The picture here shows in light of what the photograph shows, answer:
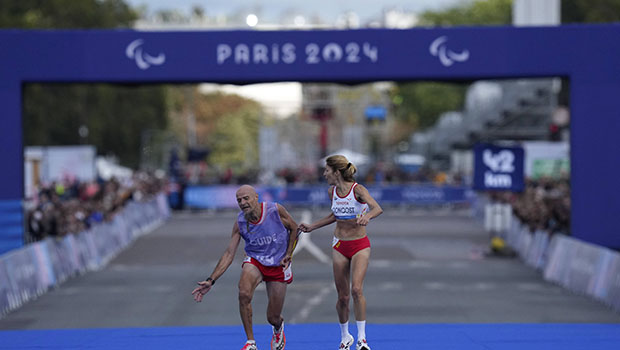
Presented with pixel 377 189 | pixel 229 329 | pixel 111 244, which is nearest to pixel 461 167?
pixel 377 189

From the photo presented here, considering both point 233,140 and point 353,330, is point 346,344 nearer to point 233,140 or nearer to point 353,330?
point 353,330

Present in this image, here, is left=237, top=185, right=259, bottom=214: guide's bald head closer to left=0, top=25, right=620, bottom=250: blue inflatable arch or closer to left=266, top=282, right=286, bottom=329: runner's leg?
left=266, top=282, right=286, bottom=329: runner's leg

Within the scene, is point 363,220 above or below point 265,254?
above

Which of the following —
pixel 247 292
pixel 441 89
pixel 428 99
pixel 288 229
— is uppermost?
pixel 441 89

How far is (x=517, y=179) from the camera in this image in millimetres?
20141

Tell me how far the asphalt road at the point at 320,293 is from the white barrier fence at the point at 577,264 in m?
0.23

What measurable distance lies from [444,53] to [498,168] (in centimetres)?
453

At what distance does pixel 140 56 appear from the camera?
658 inches

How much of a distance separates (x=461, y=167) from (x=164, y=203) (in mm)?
24323

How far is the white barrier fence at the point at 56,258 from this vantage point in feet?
49.5

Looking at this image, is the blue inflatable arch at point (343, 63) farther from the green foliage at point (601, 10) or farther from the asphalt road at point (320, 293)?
the green foliage at point (601, 10)

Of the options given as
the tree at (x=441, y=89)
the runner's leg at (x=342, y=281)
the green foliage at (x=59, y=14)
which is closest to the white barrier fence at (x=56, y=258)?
the runner's leg at (x=342, y=281)

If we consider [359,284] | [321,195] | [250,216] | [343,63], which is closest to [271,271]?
[250,216]

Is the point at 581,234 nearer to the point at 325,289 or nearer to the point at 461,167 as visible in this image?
the point at 325,289
